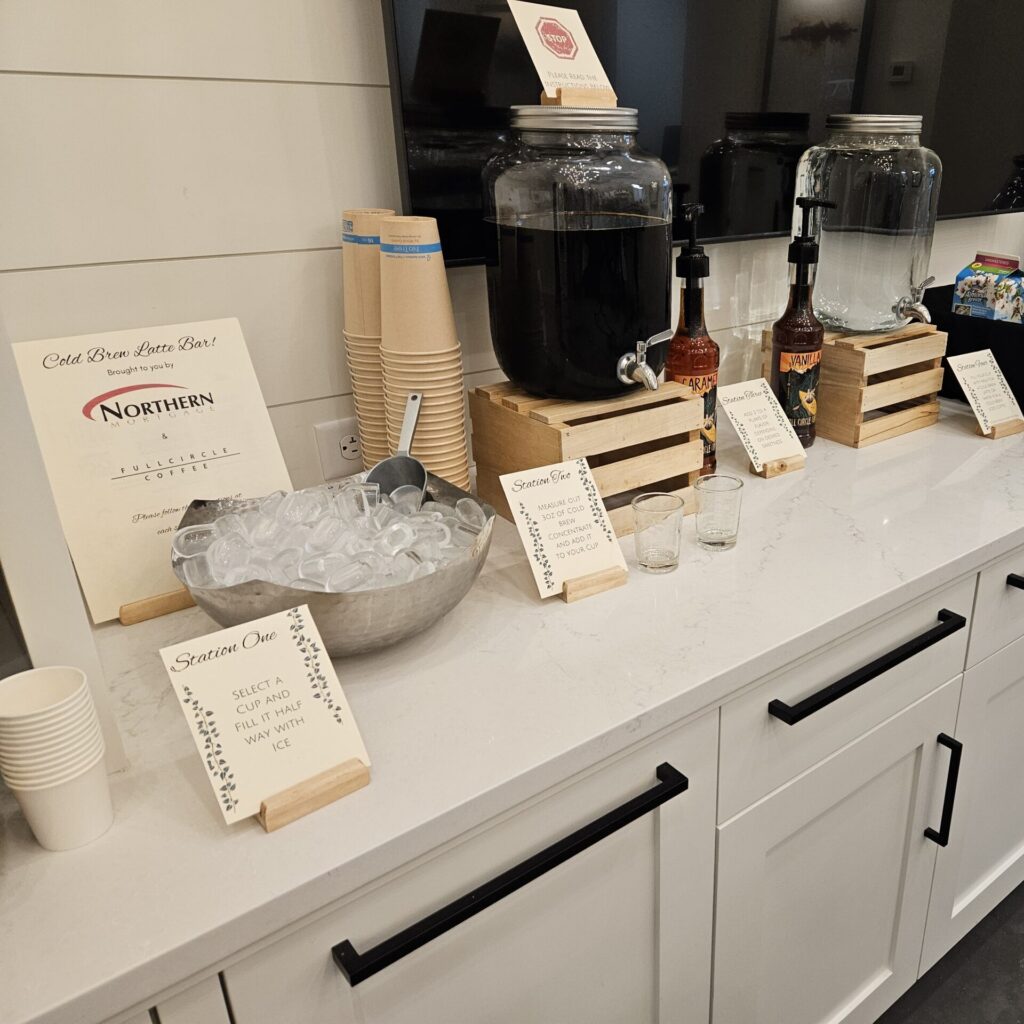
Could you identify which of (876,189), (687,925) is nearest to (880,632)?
(687,925)

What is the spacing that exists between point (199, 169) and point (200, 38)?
144 millimetres

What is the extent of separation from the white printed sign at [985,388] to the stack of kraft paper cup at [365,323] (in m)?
0.96

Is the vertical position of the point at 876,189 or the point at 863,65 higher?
the point at 863,65

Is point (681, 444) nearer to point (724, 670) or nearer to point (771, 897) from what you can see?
point (724, 670)

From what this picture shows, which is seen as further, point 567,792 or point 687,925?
point 687,925

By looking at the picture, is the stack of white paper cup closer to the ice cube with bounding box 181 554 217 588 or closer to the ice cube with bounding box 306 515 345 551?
the ice cube with bounding box 181 554 217 588

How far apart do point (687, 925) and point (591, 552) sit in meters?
0.43

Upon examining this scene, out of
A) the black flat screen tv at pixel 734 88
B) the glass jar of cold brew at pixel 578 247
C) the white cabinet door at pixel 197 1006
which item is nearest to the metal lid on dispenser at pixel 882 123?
the black flat screen tv at pixel 734 88

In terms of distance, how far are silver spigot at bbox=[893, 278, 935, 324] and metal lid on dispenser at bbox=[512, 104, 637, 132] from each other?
2.18ft

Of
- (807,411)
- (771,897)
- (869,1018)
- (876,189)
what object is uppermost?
(876,189)

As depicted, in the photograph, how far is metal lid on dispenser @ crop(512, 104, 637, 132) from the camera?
968 millimetres

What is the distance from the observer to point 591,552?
0.97m

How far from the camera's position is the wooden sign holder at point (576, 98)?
3.18 feet

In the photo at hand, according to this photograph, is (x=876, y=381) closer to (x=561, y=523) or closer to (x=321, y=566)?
(x=561, y=523)
